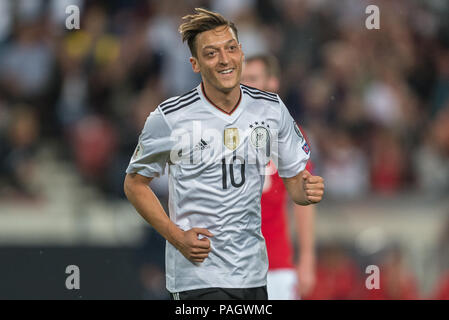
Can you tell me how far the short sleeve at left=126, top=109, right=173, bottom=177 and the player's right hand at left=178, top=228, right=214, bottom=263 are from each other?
380mm

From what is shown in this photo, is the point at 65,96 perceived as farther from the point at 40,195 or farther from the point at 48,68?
the point at 40,195

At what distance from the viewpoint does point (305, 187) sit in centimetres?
443

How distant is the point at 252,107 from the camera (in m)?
4.53

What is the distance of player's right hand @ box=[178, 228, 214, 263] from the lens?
14.1 ft

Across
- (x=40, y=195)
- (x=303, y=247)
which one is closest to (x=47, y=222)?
(x=40, y=195)

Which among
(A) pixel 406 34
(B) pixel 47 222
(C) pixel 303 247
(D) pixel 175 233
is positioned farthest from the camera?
(A) pixel 406 34

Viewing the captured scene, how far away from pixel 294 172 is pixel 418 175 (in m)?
5.41

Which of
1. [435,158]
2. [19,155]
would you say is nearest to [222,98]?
[19,155]

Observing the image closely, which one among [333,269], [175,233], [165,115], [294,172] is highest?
[165,115]

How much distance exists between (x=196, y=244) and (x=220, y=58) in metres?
0.93

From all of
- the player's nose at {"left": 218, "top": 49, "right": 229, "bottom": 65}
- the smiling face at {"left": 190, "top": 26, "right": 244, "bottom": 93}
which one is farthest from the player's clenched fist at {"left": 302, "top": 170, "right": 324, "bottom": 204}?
Answer: the player's nose at {"left": 218, "top": 49, "right": 229, "bottom": 65}

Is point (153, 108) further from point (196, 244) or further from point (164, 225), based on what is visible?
point (196, 244)

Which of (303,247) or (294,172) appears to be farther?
(303,247)
